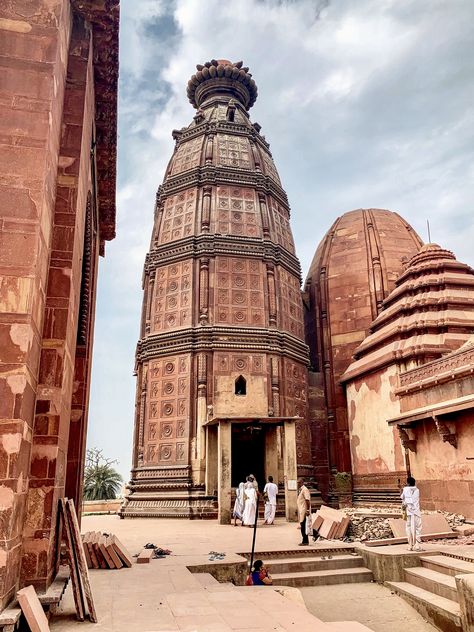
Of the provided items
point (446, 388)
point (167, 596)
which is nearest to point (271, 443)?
point (446, 388)

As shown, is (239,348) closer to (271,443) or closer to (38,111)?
(271,443)

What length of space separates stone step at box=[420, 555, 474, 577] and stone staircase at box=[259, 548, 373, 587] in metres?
1.02

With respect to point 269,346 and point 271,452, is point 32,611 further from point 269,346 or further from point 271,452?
point 269,346

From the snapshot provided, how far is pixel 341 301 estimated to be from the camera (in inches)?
1054

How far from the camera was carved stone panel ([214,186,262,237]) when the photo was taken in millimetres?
23531

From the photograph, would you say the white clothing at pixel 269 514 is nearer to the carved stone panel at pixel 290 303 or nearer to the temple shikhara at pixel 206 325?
the temple shikhara at pixel 206 325

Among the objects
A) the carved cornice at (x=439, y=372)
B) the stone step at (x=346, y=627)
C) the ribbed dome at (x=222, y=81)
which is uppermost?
the ribbed dome at (x=222, y=81)

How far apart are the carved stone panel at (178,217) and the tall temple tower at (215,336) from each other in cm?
6

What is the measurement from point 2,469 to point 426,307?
1785 centimetres

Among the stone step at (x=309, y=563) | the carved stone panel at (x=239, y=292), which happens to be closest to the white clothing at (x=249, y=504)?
the stone step at (x=309, y=563)

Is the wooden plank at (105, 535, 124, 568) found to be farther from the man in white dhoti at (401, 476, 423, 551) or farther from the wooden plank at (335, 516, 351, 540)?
the wooden plank at (335, 516, 351, 540)

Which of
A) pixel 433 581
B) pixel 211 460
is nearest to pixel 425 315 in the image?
pixel 211 460

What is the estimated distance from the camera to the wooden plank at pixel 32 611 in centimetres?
419

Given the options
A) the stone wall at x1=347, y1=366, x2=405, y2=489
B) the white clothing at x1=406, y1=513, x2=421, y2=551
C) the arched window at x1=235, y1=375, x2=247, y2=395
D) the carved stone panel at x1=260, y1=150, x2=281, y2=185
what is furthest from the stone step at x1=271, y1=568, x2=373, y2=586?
the carved stone panel at x1=260, y1=150, x2=281, y2=185
